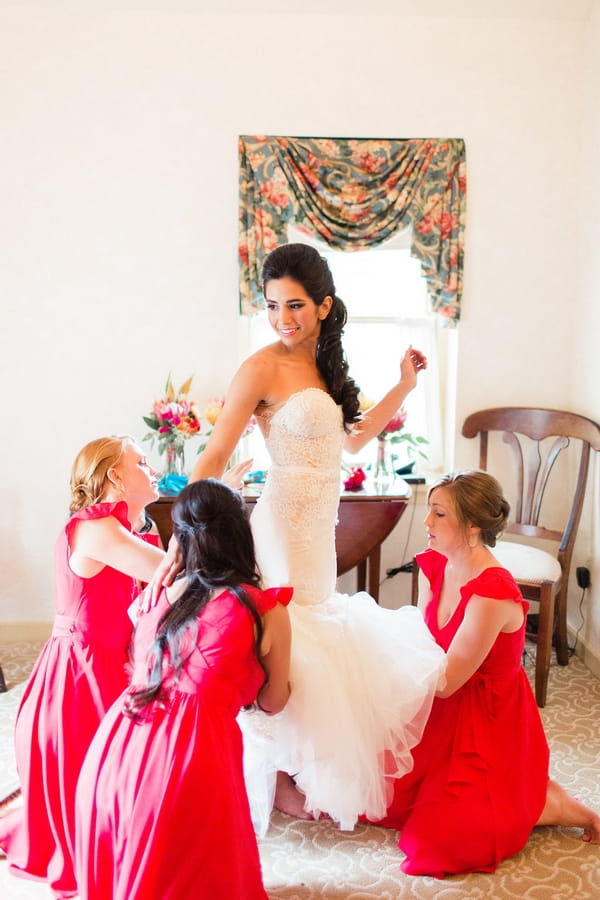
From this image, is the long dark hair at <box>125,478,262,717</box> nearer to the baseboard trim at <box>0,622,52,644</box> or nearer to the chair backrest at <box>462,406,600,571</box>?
the chair backrest at <box>462,406,600,571</box>

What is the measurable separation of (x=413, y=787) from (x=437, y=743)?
0.51ft

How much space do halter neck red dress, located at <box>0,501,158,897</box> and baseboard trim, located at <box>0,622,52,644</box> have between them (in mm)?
1770

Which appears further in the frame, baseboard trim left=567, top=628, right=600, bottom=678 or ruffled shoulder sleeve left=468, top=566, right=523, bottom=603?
baseboard trim left=567, top=628, right=600, bottom=678

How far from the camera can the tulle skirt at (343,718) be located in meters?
2.06

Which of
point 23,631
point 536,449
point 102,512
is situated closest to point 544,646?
point 536,449

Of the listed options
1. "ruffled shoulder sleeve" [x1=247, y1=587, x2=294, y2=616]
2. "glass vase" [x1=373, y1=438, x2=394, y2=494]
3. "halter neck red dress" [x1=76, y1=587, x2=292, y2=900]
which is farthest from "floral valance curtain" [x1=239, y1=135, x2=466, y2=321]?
"halter neck red dress" [x1=76, y1=587, x2=292, y2=900]

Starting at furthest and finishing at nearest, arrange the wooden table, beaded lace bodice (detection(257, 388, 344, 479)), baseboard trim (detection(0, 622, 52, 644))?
baseboard trim (detection(0, 622, 52, 644))
the wooden table
beaded lace bodice (detection(257, 388, 344, 479))

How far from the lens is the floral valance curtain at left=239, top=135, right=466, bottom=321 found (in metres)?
3.59

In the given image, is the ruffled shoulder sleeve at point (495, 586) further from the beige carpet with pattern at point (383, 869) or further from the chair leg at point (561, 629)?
the chair leg at point (561, 629)

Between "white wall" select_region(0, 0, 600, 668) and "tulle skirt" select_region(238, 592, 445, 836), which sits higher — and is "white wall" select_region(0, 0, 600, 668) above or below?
above

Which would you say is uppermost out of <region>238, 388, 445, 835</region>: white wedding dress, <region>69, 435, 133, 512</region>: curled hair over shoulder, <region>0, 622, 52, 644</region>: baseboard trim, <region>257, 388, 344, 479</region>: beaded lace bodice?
<region>257, 388, 344, 479</region>: beaded lace bodice

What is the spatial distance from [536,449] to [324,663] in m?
1.94

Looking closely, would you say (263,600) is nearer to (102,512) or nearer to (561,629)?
(102,512)

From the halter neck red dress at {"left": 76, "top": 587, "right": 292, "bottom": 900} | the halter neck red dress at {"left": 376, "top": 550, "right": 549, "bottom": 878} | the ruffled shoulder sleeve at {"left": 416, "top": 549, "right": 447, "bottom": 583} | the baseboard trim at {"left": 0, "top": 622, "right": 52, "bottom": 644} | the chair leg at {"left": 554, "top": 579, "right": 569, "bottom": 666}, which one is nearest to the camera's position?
the halter neck red dress at {"left": 76, "top": 587, "right": 292, "bottom": 900}
